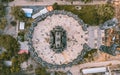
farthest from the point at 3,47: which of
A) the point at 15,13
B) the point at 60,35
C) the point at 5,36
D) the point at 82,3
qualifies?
the point at 82,3

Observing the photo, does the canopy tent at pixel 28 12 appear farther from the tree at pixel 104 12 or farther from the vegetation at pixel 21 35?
the tree at pixel 104 12

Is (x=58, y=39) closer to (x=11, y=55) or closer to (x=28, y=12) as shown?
(x=28, y=12)

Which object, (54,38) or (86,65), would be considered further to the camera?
(86,65)

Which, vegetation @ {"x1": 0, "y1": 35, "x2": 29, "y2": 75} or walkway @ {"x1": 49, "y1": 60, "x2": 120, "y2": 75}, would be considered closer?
vegetation @ {"x1": 0, "y1": 35, "x2": 29, "y2": 75}

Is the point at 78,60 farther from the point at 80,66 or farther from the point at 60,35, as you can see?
the point at 60,35

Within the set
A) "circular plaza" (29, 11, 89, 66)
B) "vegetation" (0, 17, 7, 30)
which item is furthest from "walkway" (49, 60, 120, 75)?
"vegetation" (0, 17, 7, 30)

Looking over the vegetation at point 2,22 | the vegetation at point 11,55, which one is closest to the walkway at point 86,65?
the vegetation at point 11,55

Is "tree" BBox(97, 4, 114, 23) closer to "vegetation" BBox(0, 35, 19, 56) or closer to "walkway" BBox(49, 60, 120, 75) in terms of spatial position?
"walkway" BBox(49, 60, 120, 75)

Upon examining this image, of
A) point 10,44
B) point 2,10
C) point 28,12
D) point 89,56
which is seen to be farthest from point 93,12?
point 2,10
